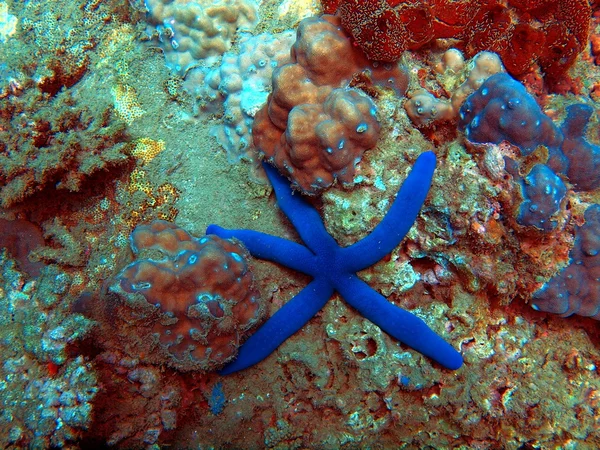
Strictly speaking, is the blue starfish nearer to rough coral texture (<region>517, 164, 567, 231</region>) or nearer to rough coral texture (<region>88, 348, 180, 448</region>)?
rough coral texture (<region>88, 348, 180, 448</region>)

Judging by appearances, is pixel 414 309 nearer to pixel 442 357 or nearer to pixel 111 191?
pixel 442 357

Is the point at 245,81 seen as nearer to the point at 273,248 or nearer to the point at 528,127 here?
the point at 273,248

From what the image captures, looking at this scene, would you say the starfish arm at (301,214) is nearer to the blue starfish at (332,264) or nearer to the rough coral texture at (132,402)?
the blue starfish at (332,264)

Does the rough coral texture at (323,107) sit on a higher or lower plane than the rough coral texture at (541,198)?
higher

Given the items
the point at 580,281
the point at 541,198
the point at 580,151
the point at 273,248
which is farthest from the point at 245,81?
the point at 580,281

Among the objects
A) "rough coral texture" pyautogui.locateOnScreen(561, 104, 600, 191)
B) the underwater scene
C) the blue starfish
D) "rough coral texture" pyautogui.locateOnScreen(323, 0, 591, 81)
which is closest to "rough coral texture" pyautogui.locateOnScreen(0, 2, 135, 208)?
the underwater scene

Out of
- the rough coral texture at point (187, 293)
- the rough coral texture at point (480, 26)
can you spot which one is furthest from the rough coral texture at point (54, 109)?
the rough coral texture at point (480, 26)

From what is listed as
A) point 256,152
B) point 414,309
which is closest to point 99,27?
point 256,152
